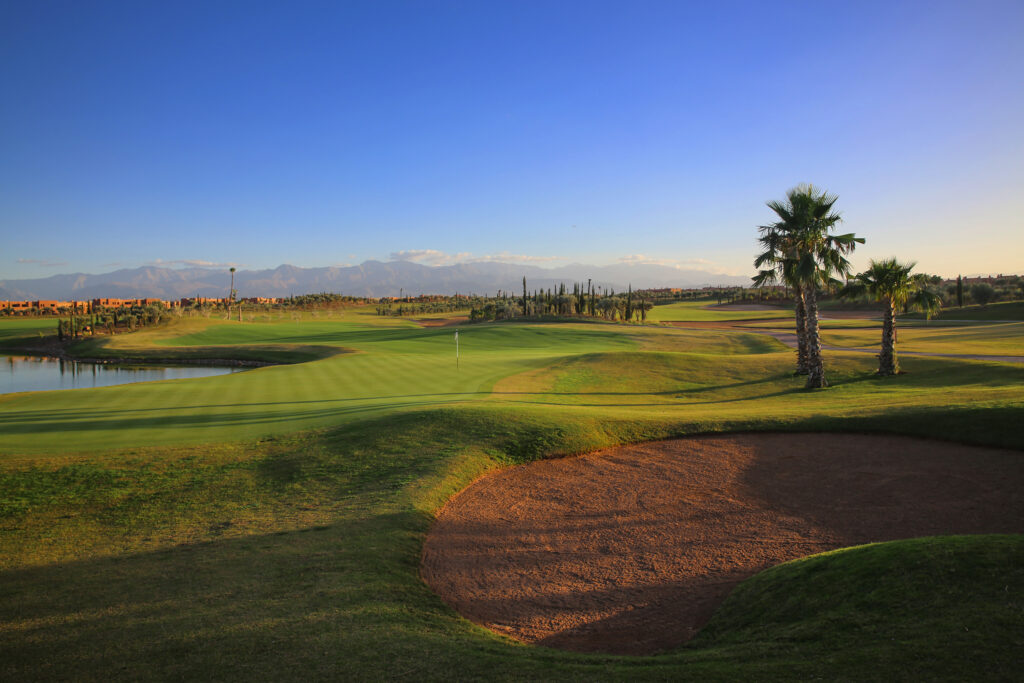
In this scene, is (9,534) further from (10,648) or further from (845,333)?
(845,333)

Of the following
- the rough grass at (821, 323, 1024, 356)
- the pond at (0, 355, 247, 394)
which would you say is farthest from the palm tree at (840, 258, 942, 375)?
the pond at (0, 355, 247, 394)

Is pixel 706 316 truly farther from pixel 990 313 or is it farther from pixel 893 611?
pixel 893 611

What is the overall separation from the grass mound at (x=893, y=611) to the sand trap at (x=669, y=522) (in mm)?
921

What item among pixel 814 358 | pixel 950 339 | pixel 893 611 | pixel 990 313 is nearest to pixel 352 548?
pixel 893 611

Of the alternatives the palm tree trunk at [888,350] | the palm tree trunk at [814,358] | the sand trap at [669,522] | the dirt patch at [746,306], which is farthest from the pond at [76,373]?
the dirt patch at [746,306]

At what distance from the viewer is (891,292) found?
23516mm

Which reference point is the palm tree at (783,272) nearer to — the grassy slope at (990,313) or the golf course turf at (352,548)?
the golf course turf at (352,548)

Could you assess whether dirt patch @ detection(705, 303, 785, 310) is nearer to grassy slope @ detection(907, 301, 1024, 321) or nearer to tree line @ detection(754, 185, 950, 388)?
grassy slope @ detection(907, 301, 1024, 321)

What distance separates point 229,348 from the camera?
49219mm

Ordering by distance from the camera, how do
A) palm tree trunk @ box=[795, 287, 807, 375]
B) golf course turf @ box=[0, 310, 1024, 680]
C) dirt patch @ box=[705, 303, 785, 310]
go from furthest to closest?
dirt patch @ box=[705, 303, 785, 310], palm tree trunk @ box=[795, 287, 807, 375], golf course turf @ box=[0, 310, 1024, 680]

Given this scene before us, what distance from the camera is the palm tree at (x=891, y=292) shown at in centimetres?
2297

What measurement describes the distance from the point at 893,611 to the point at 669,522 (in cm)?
439

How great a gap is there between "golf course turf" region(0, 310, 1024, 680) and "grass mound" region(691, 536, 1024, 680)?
0.07 feet

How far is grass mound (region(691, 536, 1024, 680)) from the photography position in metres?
3.96
